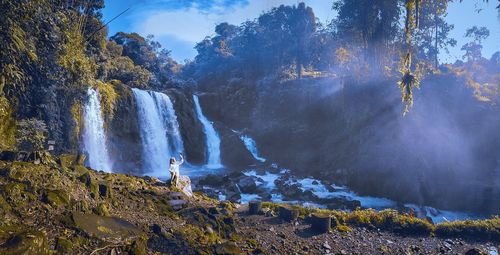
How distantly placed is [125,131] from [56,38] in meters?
11.8

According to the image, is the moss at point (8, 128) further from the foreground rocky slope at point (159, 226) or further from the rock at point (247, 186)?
the rock at point (247, 186)

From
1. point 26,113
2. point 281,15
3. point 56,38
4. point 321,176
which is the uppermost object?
point 281,15

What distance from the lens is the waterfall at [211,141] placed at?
1220 inches

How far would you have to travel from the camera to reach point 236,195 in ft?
63.6

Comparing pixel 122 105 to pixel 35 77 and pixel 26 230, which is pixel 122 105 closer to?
pixel 35 77

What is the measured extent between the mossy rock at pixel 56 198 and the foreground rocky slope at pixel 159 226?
0.06 ft

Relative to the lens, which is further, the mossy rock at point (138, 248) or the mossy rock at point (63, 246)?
the mossy rock at point (138, 248)

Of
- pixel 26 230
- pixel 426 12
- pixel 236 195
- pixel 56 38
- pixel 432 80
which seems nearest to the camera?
pixel 26 230

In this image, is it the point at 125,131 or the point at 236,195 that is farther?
the point at 125,131

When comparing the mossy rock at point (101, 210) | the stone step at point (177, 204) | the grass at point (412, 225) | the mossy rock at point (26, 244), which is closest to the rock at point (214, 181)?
the grass at point (412, 225)

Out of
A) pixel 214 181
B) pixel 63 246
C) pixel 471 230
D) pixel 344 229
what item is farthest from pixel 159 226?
pixel 214 181

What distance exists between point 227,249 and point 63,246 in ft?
9.56

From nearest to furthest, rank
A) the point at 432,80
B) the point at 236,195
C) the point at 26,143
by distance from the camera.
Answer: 1. the point at 26,143
2. the point at 236,195
3. the point at 432,80

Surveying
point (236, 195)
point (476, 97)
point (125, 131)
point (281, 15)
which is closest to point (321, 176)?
point (236, 195)
